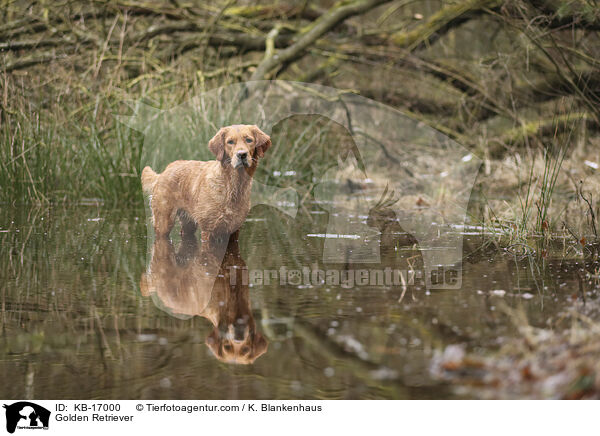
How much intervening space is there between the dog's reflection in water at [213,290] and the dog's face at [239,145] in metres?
0.57

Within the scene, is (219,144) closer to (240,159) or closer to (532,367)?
(240,159)

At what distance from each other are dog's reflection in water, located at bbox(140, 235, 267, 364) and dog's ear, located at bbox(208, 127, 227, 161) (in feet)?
1.92

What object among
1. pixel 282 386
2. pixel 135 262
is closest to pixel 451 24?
pixel 135 262

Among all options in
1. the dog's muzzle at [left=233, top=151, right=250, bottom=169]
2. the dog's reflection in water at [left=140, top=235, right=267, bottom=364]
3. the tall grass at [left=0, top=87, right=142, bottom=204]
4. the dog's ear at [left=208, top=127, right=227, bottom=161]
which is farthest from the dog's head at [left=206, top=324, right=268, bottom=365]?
the tall grass at [left=0, top=87, right=142, bottom=204]

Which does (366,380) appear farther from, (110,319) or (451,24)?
(451,24)

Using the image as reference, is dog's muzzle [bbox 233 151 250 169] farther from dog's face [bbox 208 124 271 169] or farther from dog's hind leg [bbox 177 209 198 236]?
dog's hind leg [bbox 177 209 198 236]

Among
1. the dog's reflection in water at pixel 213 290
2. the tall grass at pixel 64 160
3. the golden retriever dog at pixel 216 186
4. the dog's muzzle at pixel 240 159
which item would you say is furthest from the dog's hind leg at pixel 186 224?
the tall grass at pixel 64 160

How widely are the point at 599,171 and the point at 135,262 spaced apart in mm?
4791

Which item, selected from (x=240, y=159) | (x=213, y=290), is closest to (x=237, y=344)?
(x=213, y=290)

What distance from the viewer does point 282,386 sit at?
→ 210 centimetres

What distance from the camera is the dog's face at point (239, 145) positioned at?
13.4 ft

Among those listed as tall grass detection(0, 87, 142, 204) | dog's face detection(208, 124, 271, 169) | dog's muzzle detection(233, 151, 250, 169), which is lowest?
dog's muzzle detection(233, 151, 250, 169)

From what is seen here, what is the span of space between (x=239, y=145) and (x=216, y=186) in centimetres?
35

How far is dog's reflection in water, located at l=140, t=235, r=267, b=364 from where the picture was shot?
2.47 meters
